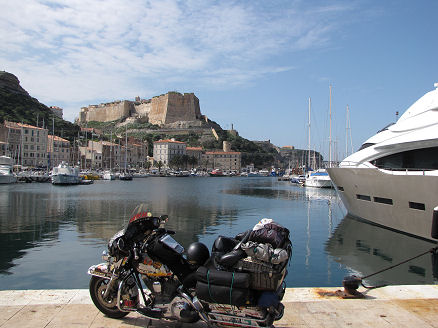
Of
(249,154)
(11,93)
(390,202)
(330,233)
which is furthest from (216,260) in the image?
(249,154)

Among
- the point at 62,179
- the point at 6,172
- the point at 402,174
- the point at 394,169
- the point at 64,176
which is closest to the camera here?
the point at 402,174

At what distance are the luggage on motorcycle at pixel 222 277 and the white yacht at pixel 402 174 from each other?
A: 11148 millimetres

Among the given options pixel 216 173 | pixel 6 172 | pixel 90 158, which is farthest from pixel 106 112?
pixel 6 172

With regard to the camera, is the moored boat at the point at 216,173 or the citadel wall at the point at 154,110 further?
the citadel wall at the point at 154,110

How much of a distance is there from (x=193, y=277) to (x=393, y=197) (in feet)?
42.8

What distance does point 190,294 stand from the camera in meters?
4.10

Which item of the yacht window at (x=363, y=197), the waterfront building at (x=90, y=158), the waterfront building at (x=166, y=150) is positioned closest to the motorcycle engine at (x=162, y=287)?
the yacht window at (x=363, y=197)

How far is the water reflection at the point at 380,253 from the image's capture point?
10195 millimetres

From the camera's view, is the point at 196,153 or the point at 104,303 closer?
the point at 104,303

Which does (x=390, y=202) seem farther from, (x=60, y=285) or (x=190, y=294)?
(x=190, y=294)

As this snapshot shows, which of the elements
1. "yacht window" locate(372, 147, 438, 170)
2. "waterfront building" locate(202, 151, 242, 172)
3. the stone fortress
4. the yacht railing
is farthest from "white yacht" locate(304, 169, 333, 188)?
the stone fortress

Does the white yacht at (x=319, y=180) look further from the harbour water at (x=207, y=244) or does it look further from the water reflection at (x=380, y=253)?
the water reflection at (x=380, y=253)

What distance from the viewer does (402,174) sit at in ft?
46.1

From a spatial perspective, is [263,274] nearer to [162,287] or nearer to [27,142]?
[162,287]
